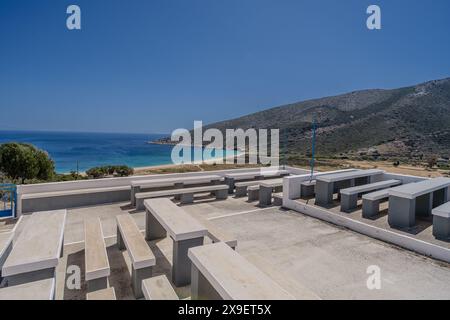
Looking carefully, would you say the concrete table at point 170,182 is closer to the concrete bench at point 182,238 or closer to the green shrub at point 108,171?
the concrete bench at point 182,238

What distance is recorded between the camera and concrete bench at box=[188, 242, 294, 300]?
7.83 feet

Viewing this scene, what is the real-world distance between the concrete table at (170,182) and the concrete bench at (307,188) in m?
3.17

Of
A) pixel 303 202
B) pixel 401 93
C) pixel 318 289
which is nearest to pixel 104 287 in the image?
pixel 318 289

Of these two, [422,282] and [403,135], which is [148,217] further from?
[403,135]

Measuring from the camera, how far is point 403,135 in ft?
120

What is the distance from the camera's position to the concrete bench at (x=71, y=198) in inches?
288

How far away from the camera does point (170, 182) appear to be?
9109 mm

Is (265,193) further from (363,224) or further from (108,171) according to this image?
(108,171)

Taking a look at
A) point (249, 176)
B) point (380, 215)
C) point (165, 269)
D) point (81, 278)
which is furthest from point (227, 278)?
point (249, 176)

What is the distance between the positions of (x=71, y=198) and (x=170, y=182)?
3.10 meters

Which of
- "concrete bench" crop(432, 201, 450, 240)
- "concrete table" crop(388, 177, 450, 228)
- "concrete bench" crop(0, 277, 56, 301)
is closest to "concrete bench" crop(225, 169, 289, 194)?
"concrete table" crop(388, 177, 450, 228)

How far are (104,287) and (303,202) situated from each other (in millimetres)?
6614
